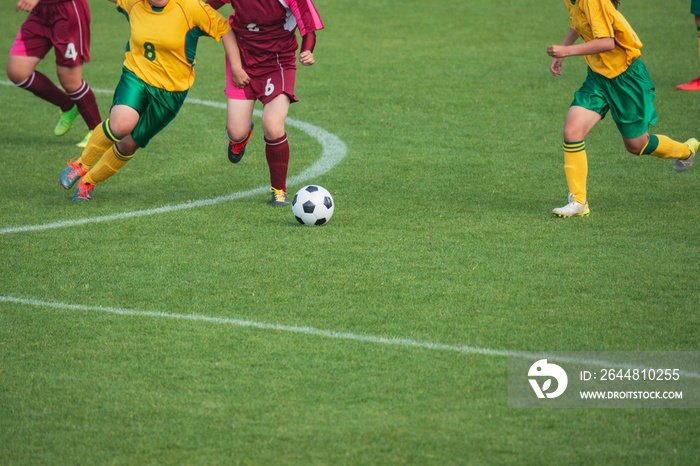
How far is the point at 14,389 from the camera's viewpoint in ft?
13.3

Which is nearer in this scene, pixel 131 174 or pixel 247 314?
pixel 247 314

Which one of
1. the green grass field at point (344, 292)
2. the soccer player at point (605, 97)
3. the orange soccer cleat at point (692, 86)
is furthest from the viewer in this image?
the orange soccer cleat at point (692, 86)

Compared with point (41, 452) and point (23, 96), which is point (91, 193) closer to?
point (41, 452)

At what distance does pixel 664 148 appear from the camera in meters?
7.05

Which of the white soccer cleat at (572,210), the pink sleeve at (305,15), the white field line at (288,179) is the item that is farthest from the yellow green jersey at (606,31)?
the white field line at (288,179)

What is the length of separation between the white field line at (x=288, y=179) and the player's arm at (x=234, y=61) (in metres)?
1.08

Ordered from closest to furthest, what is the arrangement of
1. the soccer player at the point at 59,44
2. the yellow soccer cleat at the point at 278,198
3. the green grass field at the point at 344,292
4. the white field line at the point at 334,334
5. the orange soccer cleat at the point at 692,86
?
the green grass field at the point at 344,292, the white field line at the point at 334,334, the yellow soccer cleat at the point at 278,198, the soccer player at the point at 59,44, the orange soccer cleat at the point at 692,86

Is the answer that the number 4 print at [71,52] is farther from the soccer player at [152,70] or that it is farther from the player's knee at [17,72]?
the soccer player at [152,70]

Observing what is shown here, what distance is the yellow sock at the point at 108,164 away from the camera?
7.27 meters

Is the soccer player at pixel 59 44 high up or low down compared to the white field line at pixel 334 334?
down

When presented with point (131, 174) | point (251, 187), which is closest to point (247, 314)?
point (251, 187)

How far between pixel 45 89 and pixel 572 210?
5955 mm

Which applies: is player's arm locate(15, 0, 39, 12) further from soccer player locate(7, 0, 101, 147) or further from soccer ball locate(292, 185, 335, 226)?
soccer ball locate(292, 185, 335, 226)

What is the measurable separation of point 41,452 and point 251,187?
180 inches
